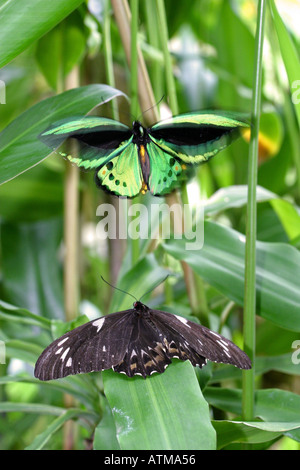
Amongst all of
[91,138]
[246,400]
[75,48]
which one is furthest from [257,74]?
[75,48]

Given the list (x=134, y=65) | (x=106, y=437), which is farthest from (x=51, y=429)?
(x=134, y=65)

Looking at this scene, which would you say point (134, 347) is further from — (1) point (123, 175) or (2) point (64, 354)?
(1) point (123, 175)

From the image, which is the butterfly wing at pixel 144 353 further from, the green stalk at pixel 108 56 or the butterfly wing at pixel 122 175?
the green stalk at pixel 108 56

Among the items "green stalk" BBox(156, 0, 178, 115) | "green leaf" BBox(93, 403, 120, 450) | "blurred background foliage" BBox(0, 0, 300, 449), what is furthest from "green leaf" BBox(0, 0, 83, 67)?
"green leaf" BBox(93, 403, 120, 450)

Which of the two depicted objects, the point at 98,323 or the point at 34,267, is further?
the point at 34,267

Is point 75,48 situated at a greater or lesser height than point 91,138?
greater

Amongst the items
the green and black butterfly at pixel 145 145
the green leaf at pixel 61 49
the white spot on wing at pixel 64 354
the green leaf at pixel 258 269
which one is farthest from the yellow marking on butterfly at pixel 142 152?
the green leaf at pixel 61 49

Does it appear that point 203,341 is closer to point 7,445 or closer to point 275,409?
point 275,409
